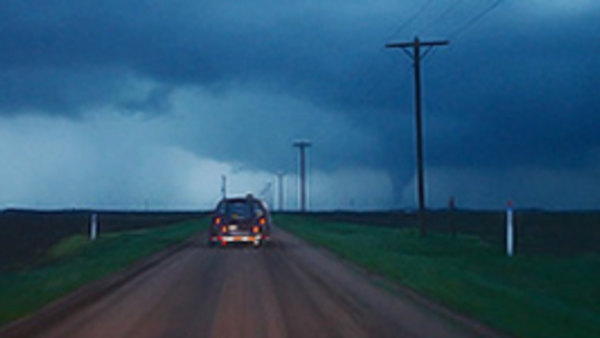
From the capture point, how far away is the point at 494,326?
14203mm

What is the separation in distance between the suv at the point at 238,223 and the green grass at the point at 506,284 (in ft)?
12.6

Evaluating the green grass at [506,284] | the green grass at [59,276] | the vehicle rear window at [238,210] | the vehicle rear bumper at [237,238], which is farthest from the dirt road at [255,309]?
the vehicle rear window at [238,210]

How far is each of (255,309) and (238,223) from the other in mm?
21826

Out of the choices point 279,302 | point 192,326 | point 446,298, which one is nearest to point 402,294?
point 446,298

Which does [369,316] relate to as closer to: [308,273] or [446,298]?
[446,298]

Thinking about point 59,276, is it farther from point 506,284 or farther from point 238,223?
point 238,223

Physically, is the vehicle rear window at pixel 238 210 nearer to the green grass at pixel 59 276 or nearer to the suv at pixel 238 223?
the suv at pixel 238 223

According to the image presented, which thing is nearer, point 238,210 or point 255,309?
point 255,309

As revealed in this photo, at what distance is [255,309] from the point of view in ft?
53.5

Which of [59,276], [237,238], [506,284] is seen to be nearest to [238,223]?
[237,238]

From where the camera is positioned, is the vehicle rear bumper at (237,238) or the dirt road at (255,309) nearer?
the dirt road at (255,309)

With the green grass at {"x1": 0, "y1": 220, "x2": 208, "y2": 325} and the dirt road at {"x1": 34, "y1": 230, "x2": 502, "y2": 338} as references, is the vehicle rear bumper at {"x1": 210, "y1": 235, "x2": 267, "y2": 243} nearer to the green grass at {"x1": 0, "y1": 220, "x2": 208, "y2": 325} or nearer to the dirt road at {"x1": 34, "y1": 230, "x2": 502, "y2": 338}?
the green grass at {"x1": 0, "y1": 220, "x2": 208, "y2": 325}

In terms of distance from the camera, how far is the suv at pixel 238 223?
38.1 metres

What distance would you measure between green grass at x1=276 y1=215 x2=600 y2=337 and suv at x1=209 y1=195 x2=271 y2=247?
3844 millimetres
